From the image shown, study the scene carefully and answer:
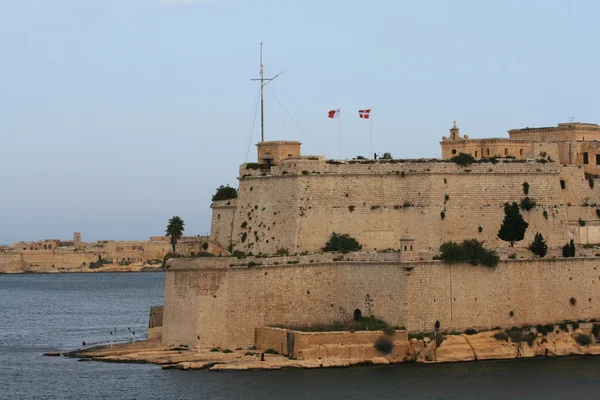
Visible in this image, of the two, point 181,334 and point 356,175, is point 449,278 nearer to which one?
point 356,175

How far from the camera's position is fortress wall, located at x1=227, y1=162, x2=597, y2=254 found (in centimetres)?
4422

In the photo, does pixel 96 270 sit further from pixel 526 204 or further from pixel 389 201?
pixel 526 204

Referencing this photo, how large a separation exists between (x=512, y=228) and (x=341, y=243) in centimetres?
589

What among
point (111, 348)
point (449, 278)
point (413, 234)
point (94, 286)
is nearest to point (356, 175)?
point (413, 234)

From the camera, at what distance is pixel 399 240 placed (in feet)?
144

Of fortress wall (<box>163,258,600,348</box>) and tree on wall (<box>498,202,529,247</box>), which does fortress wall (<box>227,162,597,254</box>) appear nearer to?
tree on wall (<box>498,202,529,247</box>)

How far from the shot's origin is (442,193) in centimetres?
4475

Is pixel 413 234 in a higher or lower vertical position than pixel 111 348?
higher

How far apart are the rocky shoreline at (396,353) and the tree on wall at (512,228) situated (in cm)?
401

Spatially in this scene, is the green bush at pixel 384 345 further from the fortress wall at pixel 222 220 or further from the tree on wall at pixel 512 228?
the fortress wall at pixel 222 220

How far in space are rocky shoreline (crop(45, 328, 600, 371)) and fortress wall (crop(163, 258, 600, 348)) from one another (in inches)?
22.1

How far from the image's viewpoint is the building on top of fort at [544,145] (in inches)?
1861

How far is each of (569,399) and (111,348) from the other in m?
16.9

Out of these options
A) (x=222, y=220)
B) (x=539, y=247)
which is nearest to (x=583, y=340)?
(x=539, y=247)
